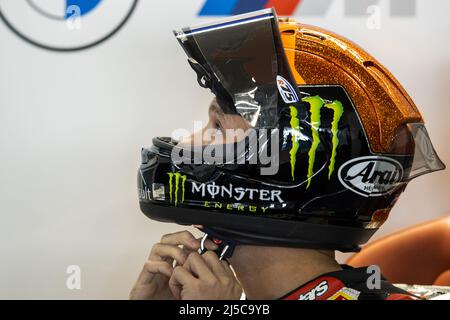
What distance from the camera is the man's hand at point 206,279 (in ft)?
3.39

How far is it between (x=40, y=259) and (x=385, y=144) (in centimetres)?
106

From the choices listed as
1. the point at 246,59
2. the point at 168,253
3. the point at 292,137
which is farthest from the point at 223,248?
the point at 246,59

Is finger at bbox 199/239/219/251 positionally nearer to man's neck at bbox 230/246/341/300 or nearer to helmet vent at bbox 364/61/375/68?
man's neck at bbox 230/246/341/300

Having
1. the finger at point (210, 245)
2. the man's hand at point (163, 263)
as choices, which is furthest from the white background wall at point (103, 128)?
the finger at point (210, 245)

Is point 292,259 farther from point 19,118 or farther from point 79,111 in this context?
point 19,118

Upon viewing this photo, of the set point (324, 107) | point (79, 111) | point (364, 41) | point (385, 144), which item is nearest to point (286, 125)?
point (324, 107)

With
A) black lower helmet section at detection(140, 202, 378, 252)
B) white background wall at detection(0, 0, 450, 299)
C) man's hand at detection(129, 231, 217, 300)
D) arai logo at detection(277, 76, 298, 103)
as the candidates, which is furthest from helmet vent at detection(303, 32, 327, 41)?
white background wall at detection(0, 0, 450, 299)

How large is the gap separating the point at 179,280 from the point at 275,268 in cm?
18

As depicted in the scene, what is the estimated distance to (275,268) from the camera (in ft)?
3.48

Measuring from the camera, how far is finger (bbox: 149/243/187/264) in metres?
1.11

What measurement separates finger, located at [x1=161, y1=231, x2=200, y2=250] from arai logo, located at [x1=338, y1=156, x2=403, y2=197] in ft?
0.99

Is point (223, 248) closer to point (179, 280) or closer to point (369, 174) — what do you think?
point (179, 280)

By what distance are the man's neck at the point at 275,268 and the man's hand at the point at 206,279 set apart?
3 centimetres

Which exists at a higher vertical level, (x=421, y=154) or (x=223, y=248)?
(x=421, y=154)
